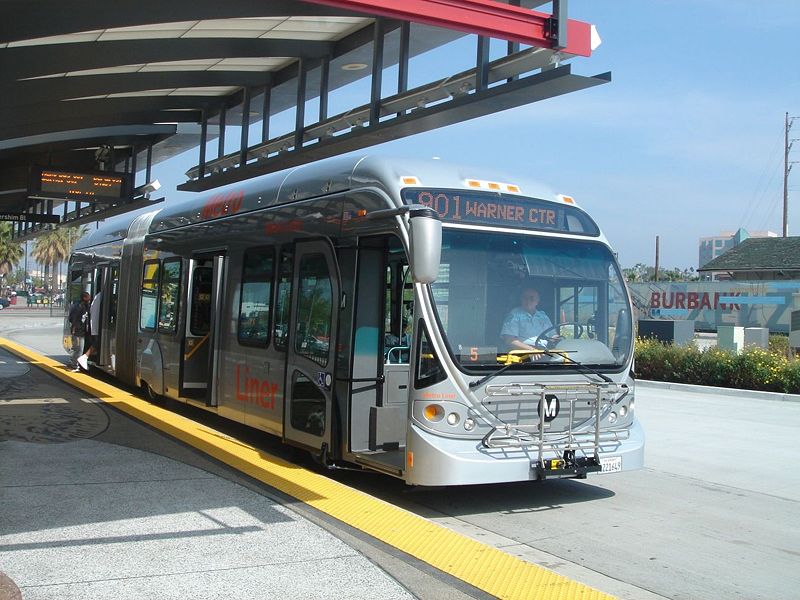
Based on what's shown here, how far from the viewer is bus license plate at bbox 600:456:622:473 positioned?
292 inches

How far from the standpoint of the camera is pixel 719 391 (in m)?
17.6

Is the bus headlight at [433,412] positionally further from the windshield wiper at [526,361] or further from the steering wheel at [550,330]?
the steering wheel at [550,330]

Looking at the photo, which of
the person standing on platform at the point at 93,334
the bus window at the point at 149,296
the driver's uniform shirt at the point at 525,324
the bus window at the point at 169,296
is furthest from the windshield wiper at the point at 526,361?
the person standing on platform at the point at 93,334

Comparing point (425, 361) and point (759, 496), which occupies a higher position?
point (425, 361)

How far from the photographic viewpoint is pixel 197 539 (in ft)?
18.9

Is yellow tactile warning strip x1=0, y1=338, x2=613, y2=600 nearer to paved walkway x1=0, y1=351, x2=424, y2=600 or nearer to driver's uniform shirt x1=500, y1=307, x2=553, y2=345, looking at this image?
paved walkway x1=0, y1=351, x2=424, y2=600

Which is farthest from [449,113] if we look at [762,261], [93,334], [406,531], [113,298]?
[762,261]

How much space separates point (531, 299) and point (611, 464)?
163cm

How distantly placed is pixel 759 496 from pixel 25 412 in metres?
9.24

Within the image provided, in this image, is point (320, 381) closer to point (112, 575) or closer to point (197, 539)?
point (197, 539)

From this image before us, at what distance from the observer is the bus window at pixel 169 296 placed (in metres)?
12.1

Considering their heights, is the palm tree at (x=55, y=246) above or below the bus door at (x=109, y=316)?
above

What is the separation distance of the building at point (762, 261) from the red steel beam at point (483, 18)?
139 ft

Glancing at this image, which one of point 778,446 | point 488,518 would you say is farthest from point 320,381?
point 778,446
